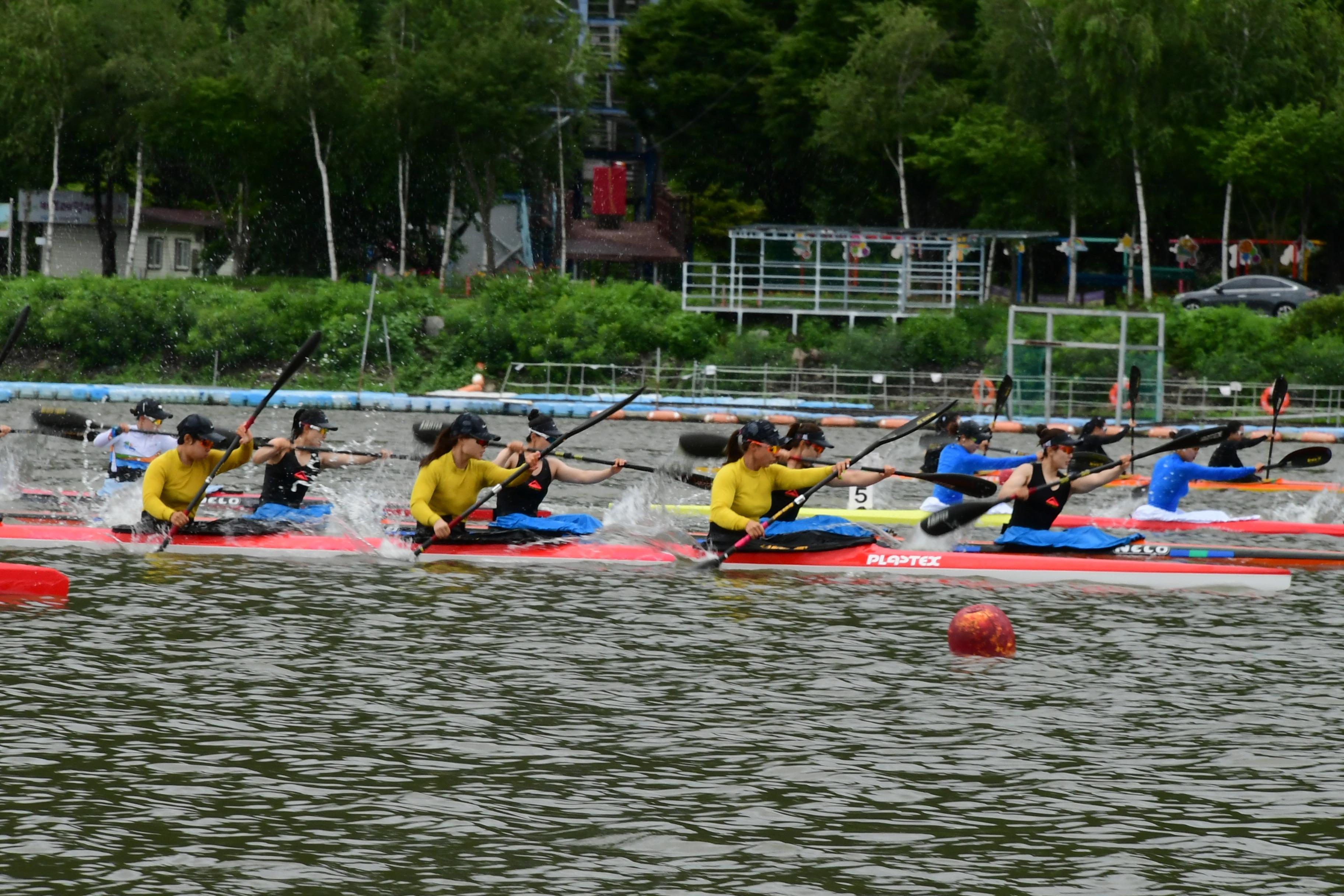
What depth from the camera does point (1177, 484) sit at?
852 inches

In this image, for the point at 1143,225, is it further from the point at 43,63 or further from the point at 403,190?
the point at 43,63

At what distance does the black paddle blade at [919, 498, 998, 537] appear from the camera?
17.7 meters

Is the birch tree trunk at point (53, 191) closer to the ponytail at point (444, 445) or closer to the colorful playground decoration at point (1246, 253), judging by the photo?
the colorful playground decoration at point (1246, 253)

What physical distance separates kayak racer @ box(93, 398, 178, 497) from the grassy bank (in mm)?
29557

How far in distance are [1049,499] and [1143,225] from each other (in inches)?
1401

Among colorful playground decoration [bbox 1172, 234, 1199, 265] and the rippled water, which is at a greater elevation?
colorful playground decoration [bbox 1172, 234, 1199, 265]

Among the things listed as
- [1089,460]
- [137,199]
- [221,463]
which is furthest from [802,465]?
[137,199]

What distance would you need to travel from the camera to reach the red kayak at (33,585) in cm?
1580

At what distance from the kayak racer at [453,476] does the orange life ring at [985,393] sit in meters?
26.6

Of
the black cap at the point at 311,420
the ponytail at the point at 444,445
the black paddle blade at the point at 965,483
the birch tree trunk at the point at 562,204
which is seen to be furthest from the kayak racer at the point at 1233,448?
the birch tree trunk at the point at 562,204

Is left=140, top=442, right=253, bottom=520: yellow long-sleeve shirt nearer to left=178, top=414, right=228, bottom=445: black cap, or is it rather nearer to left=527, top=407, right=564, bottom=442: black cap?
left=178, top=414, right=228, bottom=445: black cap

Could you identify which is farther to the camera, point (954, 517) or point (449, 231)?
point (449, 231)

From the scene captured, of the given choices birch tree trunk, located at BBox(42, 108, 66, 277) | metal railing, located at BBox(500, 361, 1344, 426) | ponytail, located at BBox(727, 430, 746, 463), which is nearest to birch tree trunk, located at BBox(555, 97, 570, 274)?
metal railing, located at BBox(500, 361, 1344, 426)

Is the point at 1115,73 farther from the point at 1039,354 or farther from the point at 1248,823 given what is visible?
the point at 1248,823
